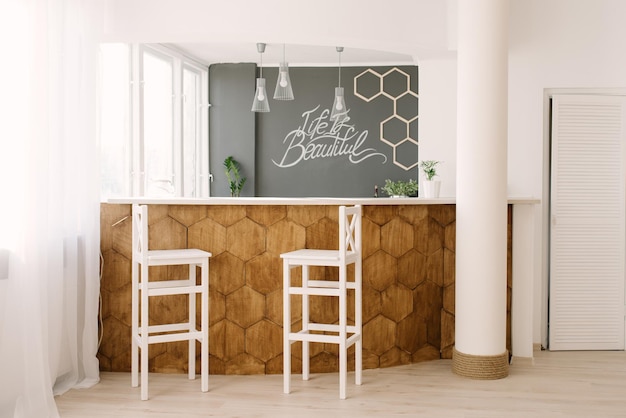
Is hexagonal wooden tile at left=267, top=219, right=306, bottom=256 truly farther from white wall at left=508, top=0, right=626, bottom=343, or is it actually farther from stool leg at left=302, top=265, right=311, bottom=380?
white wall at left=508, top=0, right=626, bottom=343

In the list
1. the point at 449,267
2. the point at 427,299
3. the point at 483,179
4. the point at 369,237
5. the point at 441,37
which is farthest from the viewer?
the point at 441,37

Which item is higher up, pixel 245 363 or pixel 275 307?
pixel 275 307

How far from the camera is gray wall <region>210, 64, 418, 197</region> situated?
697 cm

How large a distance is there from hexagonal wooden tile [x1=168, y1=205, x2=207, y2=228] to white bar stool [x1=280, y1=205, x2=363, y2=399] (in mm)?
670

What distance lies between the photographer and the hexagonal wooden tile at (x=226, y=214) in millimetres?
4004

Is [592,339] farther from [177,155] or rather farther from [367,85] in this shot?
[177,155]

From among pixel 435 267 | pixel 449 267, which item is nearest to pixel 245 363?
pixel 435 267

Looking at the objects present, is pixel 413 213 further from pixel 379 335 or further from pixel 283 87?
A: pixel 283 87

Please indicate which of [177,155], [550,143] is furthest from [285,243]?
[177,155]

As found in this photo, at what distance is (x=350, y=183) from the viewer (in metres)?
7.05

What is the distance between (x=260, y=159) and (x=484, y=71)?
3563 millimetres

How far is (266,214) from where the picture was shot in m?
4.00

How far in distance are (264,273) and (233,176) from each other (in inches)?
127

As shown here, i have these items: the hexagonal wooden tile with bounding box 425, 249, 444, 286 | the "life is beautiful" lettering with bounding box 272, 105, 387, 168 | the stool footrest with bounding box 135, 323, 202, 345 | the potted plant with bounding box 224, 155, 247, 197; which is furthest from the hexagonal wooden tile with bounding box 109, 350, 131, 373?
the "life is beautiful" lettering with bounding box 272, 105, 387, 168
